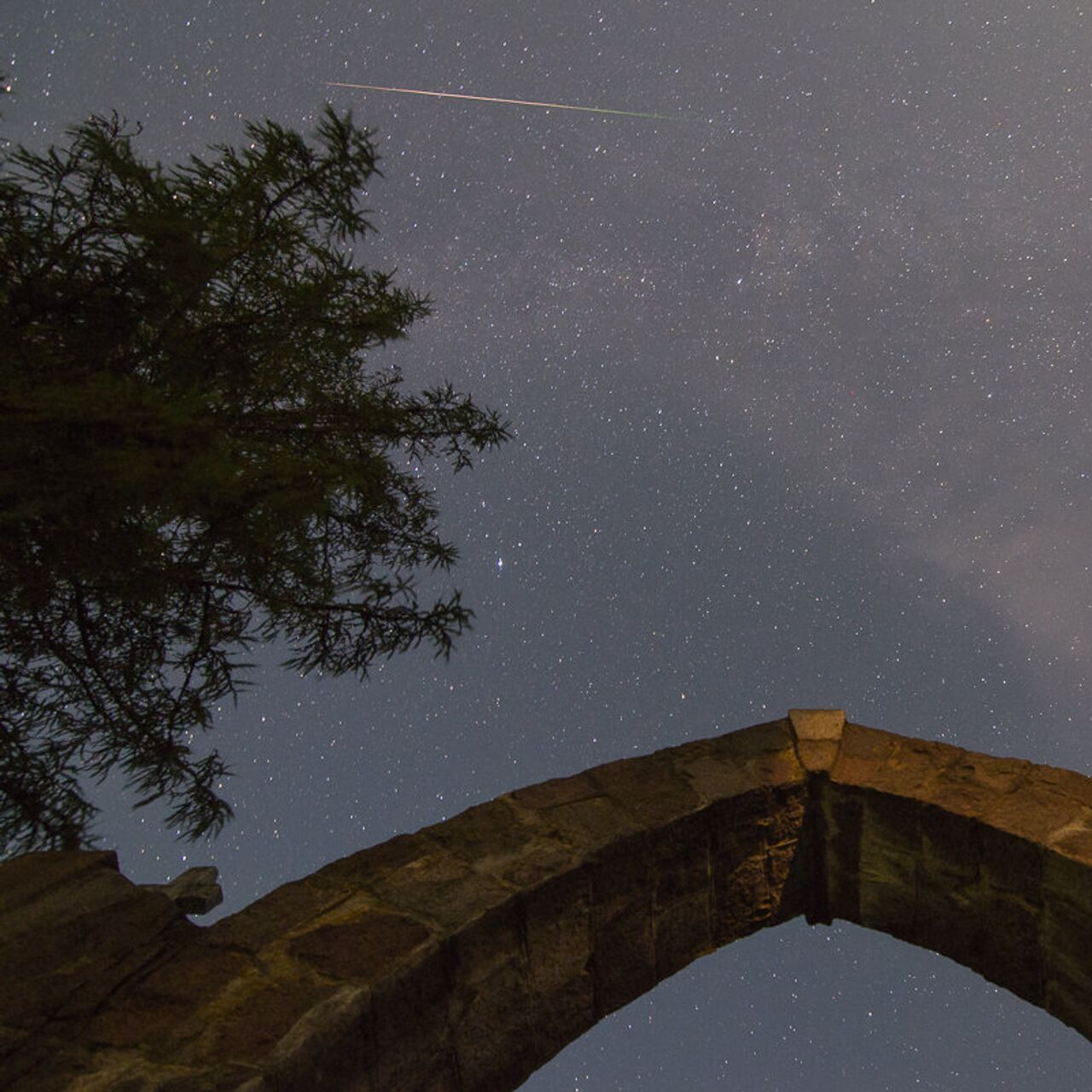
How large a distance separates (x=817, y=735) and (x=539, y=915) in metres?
1.70

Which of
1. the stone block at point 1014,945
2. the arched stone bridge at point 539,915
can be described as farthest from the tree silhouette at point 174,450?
the stone block at point 1014,945

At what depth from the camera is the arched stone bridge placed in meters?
2.47

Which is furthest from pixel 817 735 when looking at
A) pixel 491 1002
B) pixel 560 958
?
pixel 491 1002

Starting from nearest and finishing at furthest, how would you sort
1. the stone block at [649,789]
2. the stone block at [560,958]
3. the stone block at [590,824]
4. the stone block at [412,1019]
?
the stone block at [412,1019] < the stone block at [560,958] < the stone block at [590,824] < the stone block at [649,789]

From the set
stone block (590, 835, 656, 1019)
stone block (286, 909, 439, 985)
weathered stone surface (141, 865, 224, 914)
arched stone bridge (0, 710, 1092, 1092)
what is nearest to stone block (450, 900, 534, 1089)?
arched stone bridge (0, 710, 1092, 1092)

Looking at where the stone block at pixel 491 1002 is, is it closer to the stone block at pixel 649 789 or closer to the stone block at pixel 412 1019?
the stone block at pixel 412 1019

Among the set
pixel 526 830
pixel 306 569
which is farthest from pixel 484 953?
pixel 306 569

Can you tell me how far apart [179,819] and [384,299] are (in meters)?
2.89

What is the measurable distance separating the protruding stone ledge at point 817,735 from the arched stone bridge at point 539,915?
0.04 feet

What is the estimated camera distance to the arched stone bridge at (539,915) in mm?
2475

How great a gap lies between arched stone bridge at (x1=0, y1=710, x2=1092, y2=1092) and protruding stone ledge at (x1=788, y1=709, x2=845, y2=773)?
12mm

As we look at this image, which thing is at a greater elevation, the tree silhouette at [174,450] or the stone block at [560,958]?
the tree silhouette at [174,450]

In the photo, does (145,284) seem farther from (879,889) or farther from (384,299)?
(879,889)

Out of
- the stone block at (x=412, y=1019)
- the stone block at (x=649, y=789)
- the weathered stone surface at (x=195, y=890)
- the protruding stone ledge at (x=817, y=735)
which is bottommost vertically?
the stone block at (x=412, y=1019)
